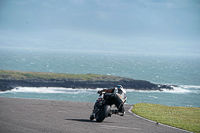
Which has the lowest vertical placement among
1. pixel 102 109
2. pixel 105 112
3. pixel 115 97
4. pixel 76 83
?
pixel 105 112

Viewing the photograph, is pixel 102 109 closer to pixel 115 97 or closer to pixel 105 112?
pixel 105 112

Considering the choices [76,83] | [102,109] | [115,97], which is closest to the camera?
[102,109]

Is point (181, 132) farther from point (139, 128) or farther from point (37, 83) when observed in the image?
point (37, 83)

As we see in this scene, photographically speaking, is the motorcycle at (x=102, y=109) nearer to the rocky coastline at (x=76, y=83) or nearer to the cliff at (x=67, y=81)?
the cliff at (x=67, y=81)

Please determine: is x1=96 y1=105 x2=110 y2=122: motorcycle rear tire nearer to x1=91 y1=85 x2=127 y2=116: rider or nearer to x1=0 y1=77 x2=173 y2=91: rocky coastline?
x1=91 y1=85 x2=127 y2=116: rider

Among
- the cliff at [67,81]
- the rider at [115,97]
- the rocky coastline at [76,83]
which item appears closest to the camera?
the rider at [115,97]

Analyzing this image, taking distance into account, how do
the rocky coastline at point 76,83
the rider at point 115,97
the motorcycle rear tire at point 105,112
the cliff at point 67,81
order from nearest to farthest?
the motorcycle rear tire at point 105,112 → the rider at point 115,97 → the rocky coastline at point 76,83 → the cliff at point 67,81

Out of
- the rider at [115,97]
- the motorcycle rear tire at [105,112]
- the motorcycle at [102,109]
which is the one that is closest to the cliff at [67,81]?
the motorcycle at [102,109]

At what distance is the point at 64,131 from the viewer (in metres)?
10.4

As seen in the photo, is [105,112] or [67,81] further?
[67,81]

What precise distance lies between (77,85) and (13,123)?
75.0 metres

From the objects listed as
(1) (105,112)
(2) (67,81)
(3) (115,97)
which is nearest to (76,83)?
(2) (67,81)

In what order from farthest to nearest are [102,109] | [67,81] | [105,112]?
[67,81] < [102,109] < [105,112]

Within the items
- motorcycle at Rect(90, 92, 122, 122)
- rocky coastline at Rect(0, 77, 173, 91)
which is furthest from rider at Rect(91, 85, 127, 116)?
rocky coastline at Rect(0, 77, 173, 91)
